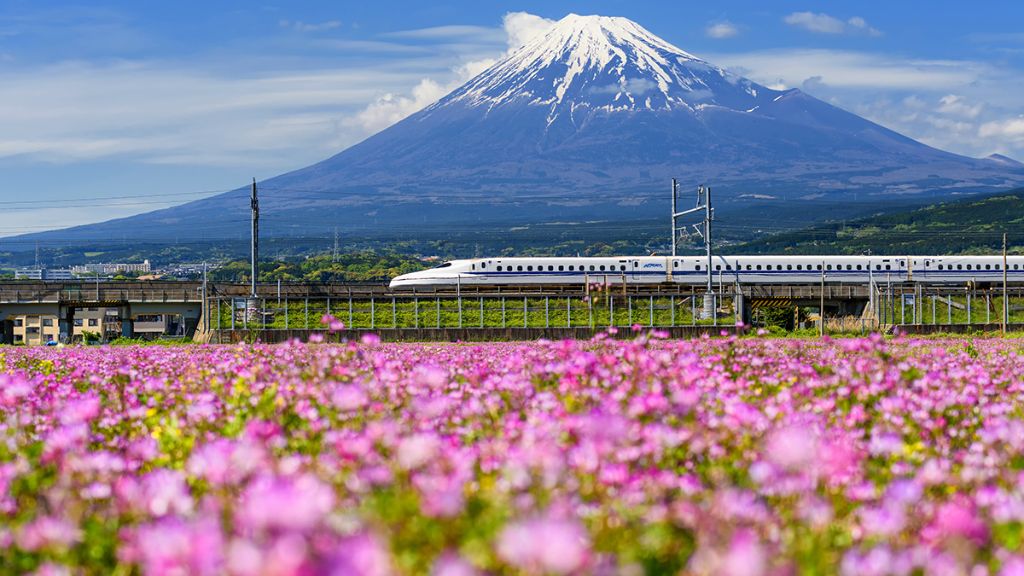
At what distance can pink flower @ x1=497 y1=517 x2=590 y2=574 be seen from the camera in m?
3.18

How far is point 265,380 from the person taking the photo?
8578 millimetres

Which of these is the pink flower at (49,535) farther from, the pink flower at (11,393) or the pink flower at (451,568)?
the pink flower at (11,393)

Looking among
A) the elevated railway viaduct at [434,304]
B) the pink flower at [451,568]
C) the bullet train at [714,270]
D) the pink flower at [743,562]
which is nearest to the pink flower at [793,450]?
the pink flower at [743,562]

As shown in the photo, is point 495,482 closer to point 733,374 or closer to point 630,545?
point 630,545

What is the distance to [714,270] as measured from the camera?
72.6 m

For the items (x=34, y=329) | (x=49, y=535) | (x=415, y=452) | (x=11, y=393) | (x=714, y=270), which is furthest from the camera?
(x=34, y=329)

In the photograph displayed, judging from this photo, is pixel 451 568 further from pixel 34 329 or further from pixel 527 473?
pixel 34 329

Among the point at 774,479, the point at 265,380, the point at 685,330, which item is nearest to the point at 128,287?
the point at 685,330

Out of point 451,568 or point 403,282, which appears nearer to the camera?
point 451,568

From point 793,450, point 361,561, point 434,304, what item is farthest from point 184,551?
point 434,304

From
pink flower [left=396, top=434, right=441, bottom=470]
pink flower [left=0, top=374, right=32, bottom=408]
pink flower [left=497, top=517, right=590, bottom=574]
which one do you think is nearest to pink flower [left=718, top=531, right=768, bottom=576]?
pink flower [left=497, top=517, right=590, bottom=574]

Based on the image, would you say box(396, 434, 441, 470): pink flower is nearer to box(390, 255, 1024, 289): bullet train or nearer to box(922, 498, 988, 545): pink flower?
box(922, 498, 988, 545): pink flower

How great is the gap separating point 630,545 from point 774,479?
941mm

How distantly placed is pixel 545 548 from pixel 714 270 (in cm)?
7034
